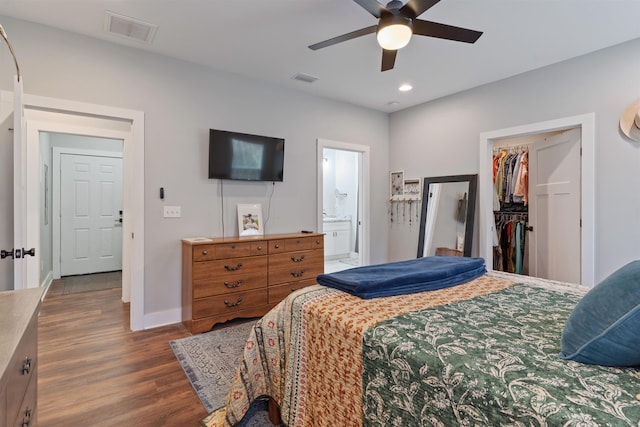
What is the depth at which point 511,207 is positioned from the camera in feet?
14.9

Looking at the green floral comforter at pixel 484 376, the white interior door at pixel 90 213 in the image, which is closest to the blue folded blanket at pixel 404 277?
the green floral comforter at pixel 484 376

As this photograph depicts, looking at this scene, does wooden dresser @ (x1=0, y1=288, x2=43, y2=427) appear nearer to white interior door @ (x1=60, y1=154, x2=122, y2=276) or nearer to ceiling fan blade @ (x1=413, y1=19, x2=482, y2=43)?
ceiling fan blade @ (x1=413, y1=19, x2=482, y2=43)

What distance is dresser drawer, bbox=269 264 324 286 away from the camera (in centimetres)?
340

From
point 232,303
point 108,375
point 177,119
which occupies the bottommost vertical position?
point 108,375

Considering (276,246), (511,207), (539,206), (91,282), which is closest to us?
(276,246)

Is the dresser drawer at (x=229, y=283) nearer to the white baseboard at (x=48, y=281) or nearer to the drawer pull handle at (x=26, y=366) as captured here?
the drawer pull handle at (x=26, y=366)

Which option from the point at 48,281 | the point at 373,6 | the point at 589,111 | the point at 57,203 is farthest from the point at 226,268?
the point at 57,203

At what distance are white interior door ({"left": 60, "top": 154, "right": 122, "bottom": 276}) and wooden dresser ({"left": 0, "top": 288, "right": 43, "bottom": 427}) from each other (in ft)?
15.9

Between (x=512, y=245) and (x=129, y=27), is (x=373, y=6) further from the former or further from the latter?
(x=512, y=245)

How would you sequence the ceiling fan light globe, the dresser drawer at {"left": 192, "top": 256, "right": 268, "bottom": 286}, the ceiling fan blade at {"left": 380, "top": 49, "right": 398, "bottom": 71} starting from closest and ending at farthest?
the ceiling fan light globe < the ceiling fan blade at {"left": 380, "top": 49, "right": 398, "bottom": 71} < the dresser drawer at {"left": 192, "top": 256, "right": 268, "bottom": 286}

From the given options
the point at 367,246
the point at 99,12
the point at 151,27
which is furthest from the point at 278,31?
the point at 367,246

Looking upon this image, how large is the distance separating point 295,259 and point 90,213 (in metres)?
4.04

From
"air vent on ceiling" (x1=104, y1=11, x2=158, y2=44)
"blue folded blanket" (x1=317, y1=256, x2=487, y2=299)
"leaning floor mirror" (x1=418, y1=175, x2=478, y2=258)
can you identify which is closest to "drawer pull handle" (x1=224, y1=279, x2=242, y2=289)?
"blue folded blanket" (x1=317, y1=256, x2=487, y2=299)

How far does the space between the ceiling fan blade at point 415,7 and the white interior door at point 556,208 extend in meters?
2.33
